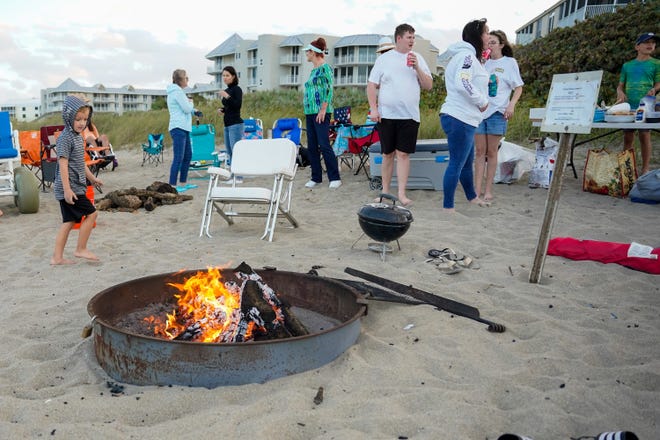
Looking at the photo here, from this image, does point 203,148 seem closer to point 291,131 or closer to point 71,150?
point 291,131

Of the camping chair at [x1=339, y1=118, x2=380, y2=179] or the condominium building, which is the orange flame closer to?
the camping chair at [x1=339, y1=118, x2=380, y2=179]

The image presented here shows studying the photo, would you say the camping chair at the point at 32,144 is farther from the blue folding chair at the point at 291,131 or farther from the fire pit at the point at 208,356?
the fire pit at the point at 208,356

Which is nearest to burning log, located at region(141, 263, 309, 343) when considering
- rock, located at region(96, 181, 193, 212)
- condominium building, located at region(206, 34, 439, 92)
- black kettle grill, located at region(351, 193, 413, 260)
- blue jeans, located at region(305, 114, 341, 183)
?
black kettle grill, located at region(351, 193, 413, 260)

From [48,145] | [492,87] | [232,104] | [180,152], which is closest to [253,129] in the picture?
[232,104]

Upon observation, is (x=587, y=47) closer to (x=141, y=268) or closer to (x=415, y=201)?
(x=415, y=201)

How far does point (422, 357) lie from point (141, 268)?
2738 millimetres

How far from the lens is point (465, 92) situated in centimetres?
581

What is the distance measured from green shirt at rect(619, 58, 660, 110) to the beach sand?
2.74m

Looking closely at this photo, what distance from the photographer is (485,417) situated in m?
2.36

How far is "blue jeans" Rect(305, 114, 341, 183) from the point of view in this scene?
8.20 m

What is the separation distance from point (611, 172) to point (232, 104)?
19.5ft

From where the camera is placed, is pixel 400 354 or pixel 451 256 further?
pixel 451 256

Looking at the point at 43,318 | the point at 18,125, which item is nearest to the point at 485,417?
the point at 43,318

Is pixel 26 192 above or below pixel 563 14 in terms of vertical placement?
below
